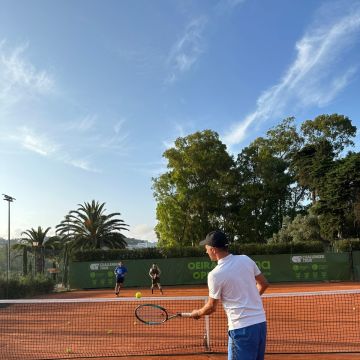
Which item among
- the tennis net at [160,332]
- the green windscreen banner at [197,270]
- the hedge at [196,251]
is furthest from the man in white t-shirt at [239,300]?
the hedge at [196,251]

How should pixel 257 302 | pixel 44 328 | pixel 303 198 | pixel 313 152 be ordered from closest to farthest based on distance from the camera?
pixel 257 302, pixel 44 328, pixel 313 152, pixel 303 198

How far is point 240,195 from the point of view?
46125mm

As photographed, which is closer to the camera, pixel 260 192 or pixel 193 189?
pixel 193 189

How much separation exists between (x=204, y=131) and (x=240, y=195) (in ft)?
23.3

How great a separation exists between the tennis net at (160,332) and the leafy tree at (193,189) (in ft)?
90.8

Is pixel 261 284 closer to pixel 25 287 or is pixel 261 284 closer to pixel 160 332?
pixel 160 332

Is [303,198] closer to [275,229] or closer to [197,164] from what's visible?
[275,229]

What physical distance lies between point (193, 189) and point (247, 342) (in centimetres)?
3990

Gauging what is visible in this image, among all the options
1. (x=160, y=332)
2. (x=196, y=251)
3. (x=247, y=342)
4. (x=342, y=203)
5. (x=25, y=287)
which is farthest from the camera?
(x=342, y=203)

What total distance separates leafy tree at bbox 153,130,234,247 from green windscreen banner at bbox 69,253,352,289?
12315mm

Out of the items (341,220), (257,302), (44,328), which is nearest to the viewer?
(257,302)

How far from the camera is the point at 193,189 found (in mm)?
43531

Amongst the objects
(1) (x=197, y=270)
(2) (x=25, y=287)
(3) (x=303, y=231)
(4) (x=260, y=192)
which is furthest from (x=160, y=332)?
(4) (x=260, y=192)

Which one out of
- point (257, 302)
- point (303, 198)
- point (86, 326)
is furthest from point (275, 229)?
point (257, 302)
